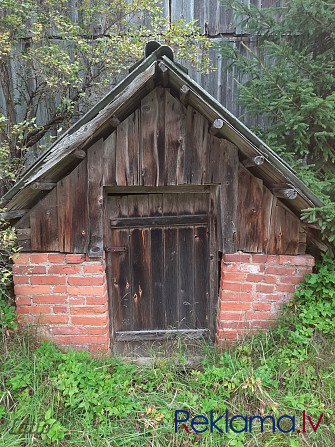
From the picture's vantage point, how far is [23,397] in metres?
2.56

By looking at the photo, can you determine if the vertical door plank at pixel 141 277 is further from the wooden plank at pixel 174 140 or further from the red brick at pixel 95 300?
the wooden plank at pixel 174 140

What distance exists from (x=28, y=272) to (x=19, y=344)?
73 cm

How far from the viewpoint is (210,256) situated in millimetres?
3289

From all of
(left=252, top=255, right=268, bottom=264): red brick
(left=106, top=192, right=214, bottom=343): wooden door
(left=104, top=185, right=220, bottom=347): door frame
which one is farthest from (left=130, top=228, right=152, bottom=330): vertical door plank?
(left=252, top=255, right=268, bottom=264): red brick

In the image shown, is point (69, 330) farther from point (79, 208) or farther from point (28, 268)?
point (79, 208)

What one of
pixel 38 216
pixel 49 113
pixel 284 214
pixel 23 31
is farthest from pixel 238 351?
pixel 23 31

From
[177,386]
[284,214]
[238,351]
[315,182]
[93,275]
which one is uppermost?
[315,182]

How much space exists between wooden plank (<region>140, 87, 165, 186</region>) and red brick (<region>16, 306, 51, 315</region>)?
1.70 m

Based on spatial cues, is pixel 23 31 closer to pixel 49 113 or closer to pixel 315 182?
pixel 49 113

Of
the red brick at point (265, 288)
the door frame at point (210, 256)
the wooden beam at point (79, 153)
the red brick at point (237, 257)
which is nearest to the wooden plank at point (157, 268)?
the door frame at point (210, 256)

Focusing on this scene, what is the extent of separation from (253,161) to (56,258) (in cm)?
217

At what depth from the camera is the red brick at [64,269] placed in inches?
118

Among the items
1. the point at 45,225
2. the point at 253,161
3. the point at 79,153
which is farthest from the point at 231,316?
the point at 79,153

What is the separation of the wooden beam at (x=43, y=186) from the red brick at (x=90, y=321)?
1385 millimetres
